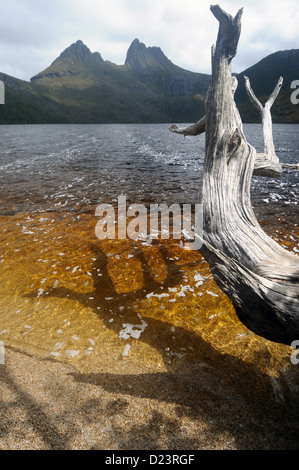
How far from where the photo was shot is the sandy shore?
3.03 m

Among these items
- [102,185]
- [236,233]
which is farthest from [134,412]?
[102,185]

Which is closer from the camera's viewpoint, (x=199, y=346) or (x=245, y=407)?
(x=245, y=407)

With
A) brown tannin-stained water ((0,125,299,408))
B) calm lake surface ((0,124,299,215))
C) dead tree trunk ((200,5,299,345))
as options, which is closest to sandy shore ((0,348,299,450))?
brown tannin-stained water ((0,125,299,408))

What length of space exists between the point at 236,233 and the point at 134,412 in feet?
9.57

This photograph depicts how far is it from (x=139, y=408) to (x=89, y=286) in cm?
353

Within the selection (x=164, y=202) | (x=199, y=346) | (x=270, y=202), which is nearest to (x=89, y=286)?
(x=199, y=346)

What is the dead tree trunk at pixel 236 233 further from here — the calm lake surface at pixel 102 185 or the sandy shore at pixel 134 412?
the calm lake surface at pixel 102 185

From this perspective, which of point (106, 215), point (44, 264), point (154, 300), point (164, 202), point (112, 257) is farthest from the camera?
point (164, 202)

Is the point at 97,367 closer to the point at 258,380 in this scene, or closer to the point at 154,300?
the point at 154,300

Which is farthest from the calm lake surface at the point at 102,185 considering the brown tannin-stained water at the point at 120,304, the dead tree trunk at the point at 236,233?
the dead tree trunk at the point at 236,233

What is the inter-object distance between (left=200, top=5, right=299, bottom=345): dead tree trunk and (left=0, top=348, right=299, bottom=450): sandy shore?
3.58 ft

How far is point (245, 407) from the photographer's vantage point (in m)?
3.44

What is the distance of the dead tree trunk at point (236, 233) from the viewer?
3076 mm
